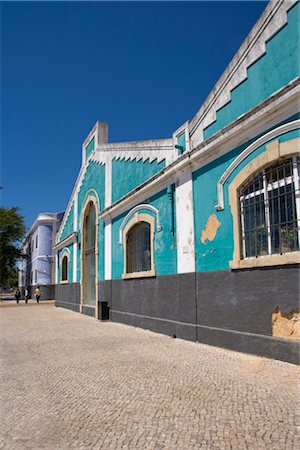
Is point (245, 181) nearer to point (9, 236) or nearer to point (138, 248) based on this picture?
point (138, 248)

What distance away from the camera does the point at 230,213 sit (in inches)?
280

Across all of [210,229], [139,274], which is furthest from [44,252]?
[210,229]

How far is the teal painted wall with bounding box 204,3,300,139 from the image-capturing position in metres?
5.85

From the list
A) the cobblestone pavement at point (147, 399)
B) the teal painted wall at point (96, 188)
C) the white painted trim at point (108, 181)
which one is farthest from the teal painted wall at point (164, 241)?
the teal painted wall at point (96, 188)

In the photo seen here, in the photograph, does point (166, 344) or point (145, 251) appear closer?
point (166, 344)

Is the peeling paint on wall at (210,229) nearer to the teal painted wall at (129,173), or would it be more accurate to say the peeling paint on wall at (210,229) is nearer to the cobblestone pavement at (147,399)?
the cobblestone pavement at (147,399)

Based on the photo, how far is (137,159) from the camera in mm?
11742

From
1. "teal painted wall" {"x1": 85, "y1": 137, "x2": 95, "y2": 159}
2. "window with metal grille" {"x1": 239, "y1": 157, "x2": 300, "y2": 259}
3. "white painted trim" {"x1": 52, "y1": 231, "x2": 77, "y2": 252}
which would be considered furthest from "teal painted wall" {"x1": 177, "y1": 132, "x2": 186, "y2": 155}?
"white painted trim" {"x1": 52, "y1": 231, "x2": 77, "y2": 252}

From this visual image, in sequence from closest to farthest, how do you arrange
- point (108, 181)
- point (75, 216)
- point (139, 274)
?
point (139, 274) → point (108, 181) → point (75, 216)

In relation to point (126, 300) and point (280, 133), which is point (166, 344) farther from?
point (280, 133)

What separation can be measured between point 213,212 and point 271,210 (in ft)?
5.13

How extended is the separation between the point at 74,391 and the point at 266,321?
10.7 feet

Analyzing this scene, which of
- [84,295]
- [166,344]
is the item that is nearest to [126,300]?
[166,344]

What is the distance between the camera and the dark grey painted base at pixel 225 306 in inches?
228
